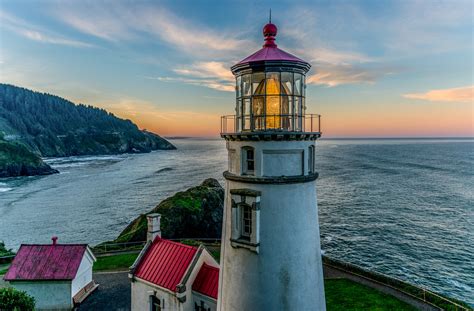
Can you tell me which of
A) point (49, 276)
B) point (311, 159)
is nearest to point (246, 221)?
point (311, 159)

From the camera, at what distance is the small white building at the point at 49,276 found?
1590cm

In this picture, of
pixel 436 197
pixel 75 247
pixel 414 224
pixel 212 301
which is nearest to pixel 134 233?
pixel 75 247

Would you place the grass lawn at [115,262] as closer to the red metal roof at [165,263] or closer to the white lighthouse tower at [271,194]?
the red metal roof at [165,263]

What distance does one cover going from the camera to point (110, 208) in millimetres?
54156

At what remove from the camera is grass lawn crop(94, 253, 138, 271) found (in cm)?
2104

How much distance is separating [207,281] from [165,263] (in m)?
2.19

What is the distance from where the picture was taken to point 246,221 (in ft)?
25.8

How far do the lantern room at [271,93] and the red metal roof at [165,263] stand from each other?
742cm

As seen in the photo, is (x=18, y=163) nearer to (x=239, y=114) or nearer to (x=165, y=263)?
(x=165, y=263)

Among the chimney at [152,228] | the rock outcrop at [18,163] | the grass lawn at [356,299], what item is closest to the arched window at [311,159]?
the chimney at [152,228]

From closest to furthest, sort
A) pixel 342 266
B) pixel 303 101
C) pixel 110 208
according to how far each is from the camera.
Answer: pixel 303 101 → pixel 342 266 → pixel 110 208

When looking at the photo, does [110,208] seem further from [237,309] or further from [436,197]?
[436,197]

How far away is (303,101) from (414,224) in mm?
42031

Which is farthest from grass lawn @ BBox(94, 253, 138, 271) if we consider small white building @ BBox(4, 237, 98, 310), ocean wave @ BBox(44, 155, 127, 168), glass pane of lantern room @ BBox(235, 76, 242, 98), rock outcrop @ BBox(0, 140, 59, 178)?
ocean wave @ BBox(44, 155, 127, 168)
